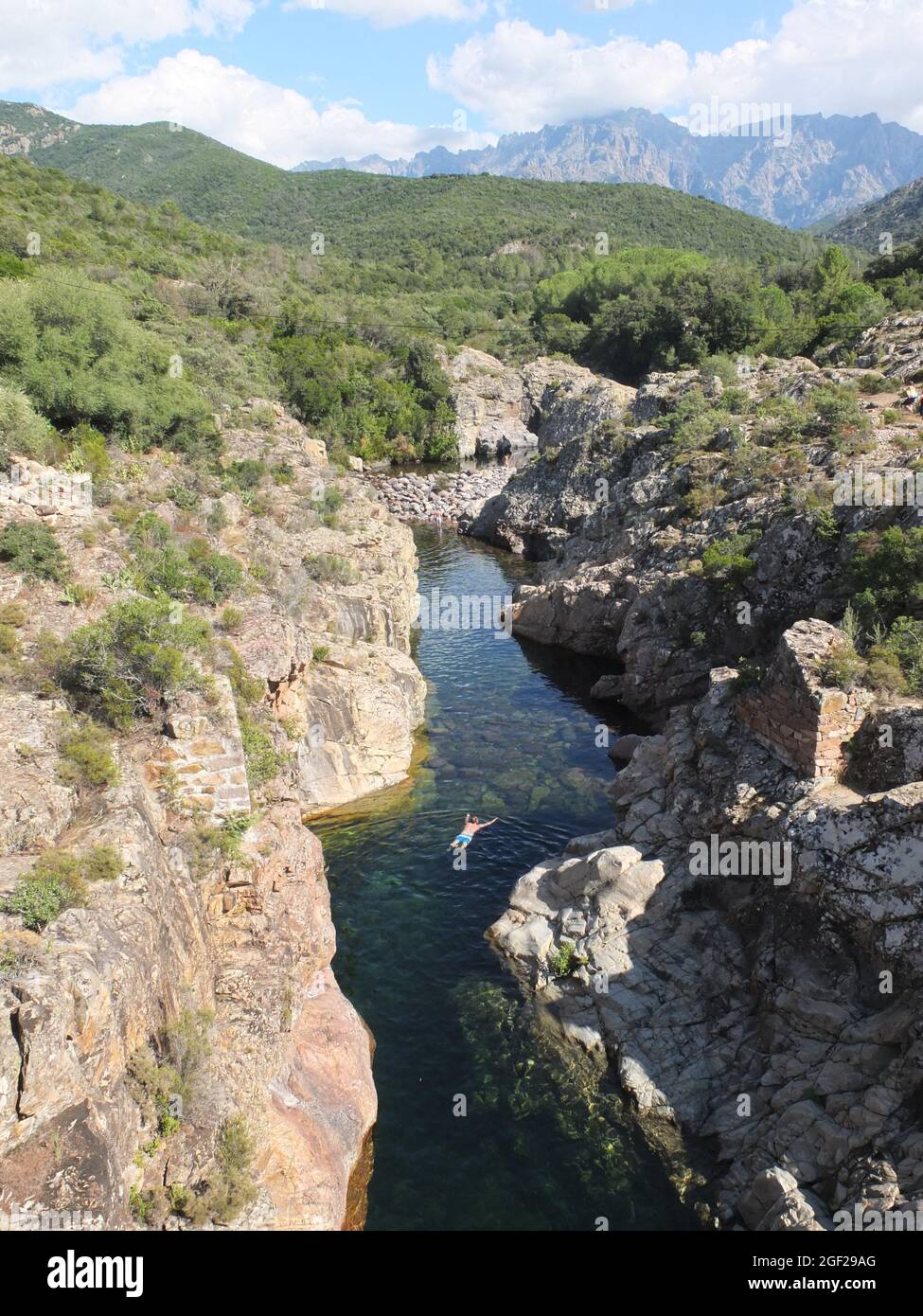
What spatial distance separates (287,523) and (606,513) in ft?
51.3

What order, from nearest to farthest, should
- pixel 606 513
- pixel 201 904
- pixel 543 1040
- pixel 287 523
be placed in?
pixel 201 904 < pixel 543 1040 < pixel 287 523 < pixel 606 513

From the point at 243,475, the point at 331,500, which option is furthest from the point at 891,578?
the point at 243,475

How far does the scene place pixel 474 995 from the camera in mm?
15750

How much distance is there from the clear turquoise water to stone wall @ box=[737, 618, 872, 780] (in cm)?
620

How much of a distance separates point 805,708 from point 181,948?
1232 cm

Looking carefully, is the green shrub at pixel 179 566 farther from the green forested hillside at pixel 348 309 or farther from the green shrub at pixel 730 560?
the green shrub at pixel 730 560

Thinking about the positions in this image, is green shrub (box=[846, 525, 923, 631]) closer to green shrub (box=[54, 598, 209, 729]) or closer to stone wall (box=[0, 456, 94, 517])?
green shrub (box=[54, 598, 209, 729])

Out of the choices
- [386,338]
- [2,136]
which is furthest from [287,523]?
[2,136]

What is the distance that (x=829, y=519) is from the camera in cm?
2356

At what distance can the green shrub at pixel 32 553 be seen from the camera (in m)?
16.4

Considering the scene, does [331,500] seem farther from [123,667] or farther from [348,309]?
[348,309]

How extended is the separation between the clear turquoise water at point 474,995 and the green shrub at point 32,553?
9096 mm
